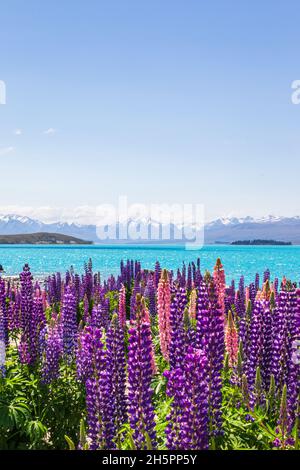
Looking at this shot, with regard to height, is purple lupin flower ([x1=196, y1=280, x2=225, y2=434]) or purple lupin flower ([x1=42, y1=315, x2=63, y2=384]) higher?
purple lupin flower ([x1=196, y1=280, x2=225, y2=434])

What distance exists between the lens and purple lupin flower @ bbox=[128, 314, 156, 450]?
467cm

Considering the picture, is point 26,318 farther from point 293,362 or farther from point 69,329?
point 293,362

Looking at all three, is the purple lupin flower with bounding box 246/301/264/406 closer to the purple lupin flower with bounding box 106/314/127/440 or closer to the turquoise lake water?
the purple lupin flower with bounding box 106/314/127/440

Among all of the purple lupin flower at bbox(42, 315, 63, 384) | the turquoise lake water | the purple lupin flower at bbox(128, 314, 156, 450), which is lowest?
the turquoise lake water

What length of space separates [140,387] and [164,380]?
281cm

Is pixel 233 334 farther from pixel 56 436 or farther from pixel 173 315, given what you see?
pixel 56 436

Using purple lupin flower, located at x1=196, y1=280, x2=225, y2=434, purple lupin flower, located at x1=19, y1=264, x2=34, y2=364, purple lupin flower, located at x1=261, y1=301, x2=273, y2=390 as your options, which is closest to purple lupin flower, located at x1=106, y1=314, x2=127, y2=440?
purple lupin flower, located at x1=196, y1=280, x2=225, y2=434

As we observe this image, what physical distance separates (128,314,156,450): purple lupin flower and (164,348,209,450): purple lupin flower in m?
0.29

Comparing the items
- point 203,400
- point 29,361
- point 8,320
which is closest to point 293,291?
point 203,400

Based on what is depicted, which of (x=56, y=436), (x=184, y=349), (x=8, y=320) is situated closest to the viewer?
(x=184, y=349)

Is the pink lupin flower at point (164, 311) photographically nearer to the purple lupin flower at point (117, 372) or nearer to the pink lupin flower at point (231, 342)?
the pink lupin flower at point (231, 342)

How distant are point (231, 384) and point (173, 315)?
4.37 feet

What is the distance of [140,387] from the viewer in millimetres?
4777
